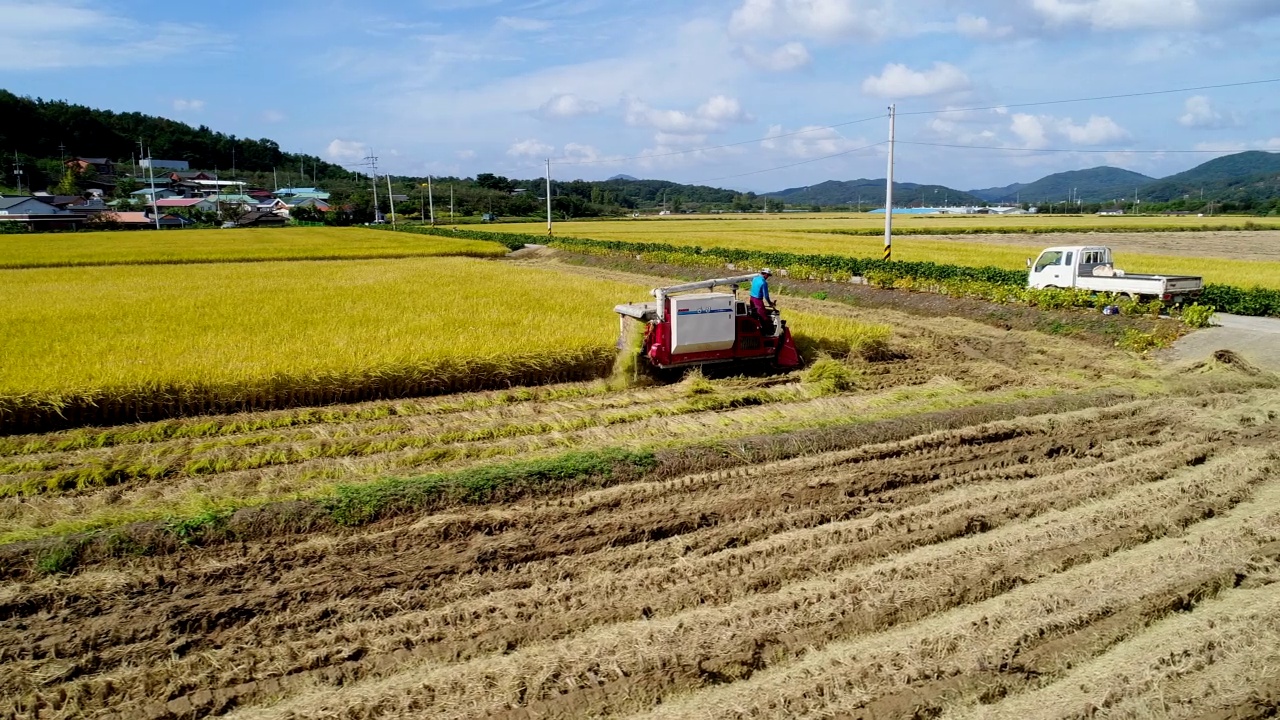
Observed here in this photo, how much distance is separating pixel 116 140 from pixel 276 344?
6226 inches

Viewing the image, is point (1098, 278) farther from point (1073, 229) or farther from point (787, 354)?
point (1073, 229)

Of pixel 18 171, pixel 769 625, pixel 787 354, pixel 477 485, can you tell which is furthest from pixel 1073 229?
pixel 18 171

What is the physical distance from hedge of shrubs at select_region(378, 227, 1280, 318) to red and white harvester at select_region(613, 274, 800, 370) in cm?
987

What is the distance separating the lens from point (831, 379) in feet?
40.1

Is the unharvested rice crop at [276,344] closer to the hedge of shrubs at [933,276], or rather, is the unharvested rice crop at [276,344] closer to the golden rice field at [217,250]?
the hedge of shrubs at [933,276]

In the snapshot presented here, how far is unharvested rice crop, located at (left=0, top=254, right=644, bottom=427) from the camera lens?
9922 millimetres

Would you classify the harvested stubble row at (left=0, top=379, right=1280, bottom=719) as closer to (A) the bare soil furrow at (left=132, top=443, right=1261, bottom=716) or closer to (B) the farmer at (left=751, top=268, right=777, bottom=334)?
(A) the bare soil furrow at (left=132, top=443, right=1261, bottom=716)

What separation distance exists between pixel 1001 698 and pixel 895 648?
634mm

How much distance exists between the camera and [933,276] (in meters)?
23.2

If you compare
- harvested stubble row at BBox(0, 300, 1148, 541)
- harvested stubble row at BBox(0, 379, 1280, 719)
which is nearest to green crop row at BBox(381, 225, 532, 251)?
harvested stubble row at BBox(0, 300, 1148, 541)

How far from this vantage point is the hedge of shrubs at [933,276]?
18.2 meters

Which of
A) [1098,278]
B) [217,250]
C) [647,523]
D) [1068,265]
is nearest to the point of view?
[647,523]

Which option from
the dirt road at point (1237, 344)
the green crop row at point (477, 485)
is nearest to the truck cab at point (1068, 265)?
the dirt road at point (1237, 344)

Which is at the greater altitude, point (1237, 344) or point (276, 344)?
point (276, 344)
